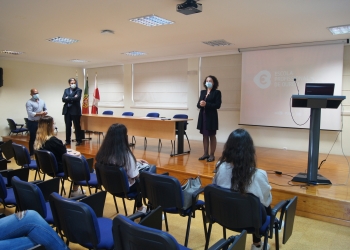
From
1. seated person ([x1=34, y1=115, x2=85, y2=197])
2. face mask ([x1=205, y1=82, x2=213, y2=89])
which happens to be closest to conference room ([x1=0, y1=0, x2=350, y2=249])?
seated person ([x1=34, y1=115, x2=85, y2=197])

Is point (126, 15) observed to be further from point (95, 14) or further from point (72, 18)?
point (72, 18)

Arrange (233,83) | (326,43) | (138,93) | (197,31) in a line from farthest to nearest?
(138,93) < (233,83) < (326,43) < (197,31)

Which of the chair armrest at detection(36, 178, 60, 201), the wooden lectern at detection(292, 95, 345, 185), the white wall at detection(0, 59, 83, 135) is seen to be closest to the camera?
the chair armrest at detection(36, 178, 60, 201)

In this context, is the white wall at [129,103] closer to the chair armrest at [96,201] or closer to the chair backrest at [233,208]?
the chair backrest at [233,208]

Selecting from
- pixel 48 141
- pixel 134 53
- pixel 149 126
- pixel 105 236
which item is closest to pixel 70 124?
pixel 149 126

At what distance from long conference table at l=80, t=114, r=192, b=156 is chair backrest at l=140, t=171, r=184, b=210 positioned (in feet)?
9.37

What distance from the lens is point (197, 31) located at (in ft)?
17.7

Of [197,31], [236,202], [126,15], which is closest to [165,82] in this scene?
[197,31]

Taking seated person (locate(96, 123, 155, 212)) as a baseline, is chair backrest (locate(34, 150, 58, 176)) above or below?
below

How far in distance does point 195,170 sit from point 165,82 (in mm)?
4736

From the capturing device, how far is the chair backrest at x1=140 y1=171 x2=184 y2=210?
2359 millimetres

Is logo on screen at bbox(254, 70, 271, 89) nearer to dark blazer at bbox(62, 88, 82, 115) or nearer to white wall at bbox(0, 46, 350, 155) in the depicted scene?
white wall at bbox(0, 46, 350, 155)

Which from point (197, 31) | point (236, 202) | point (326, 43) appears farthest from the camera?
point (326, 43)

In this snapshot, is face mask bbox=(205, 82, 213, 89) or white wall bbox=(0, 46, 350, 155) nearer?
face mask bbox=(205, 82, 213, 89)
